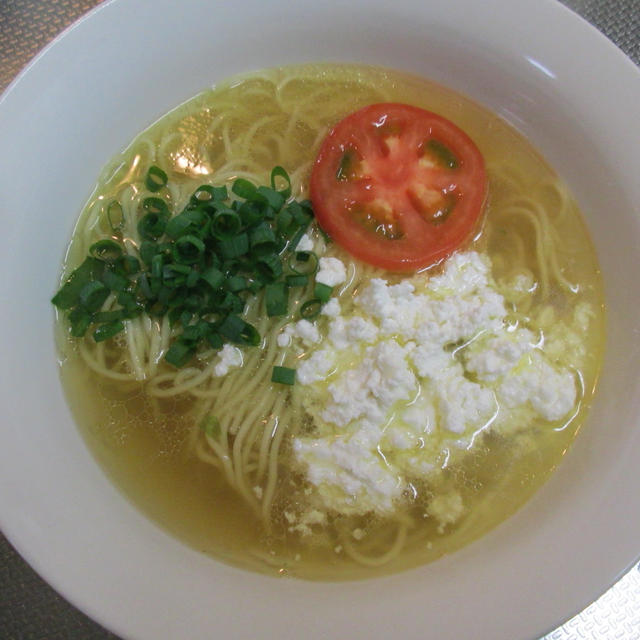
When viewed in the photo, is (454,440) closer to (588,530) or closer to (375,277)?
(588,530)

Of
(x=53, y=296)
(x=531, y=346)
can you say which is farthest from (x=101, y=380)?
(x=531, y=346)

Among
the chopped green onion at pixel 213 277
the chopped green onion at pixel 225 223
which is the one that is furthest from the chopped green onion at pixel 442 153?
the chopped green onion at pixel 213 277

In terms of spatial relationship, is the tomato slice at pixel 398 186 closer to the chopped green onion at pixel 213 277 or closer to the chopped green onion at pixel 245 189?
the chopped green onion at pixel 245 189

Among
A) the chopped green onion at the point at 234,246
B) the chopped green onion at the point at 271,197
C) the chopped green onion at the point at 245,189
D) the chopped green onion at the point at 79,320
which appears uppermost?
the chopped green onion at the point at 271,197

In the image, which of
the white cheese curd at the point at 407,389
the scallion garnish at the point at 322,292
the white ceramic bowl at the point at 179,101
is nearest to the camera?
the white ceramic bowl at the point at 179,101

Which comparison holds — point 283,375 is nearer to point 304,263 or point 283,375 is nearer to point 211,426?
point 211,426

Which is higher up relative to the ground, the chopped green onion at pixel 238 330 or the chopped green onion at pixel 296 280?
the chopped green onion at pixel 296 280

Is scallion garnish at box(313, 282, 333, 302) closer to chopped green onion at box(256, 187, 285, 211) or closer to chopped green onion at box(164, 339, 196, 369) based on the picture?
chopped green onion at box(256, 187, 285, 211)
